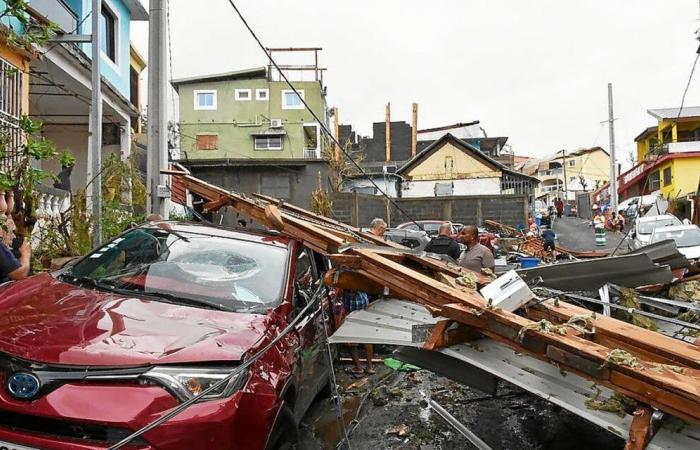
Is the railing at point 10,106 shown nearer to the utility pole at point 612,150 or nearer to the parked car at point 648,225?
the parked car at point 648,225

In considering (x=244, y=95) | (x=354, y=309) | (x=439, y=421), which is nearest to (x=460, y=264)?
(x=354, y=309)

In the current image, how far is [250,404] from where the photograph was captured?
2.74 m

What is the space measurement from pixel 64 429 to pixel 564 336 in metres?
2.35

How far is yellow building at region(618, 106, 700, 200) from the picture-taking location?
111ft

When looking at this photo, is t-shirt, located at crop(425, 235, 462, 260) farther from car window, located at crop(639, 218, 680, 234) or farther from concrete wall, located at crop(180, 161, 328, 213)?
concrete wall, located at crop(180, 161, 328, 213)

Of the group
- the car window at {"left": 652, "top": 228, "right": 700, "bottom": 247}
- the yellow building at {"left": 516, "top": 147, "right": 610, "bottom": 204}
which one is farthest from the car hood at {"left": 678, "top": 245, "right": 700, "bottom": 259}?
the yellow building at {"left": 516, "top": 147, "right": 610, "bottom": 204}

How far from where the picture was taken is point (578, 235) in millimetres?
22078

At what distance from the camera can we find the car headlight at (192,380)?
2.51m

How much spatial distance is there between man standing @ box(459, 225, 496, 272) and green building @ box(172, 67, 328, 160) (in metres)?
29.8

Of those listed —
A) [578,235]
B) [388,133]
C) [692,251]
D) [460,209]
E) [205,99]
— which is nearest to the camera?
[692,251]

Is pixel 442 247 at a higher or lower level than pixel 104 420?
higher

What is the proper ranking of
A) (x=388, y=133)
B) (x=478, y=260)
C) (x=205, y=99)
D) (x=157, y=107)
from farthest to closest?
1. (x=388, y=133)
2. (x=205, y=99)
3. (x=157, y=107)
4. (x=478, y=260)

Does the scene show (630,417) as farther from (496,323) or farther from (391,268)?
(391,268)

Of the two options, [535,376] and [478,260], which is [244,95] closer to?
[478,260]
